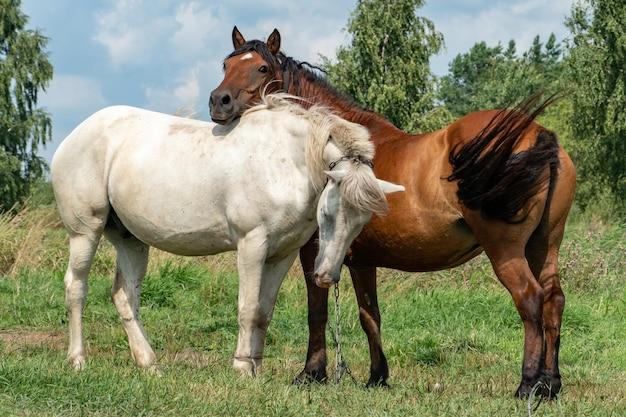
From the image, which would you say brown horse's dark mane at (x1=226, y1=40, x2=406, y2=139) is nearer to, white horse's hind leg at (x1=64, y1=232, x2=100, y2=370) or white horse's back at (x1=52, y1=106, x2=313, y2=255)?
white horse's back at (x1=52, y1=106, x2=313, y2=255)

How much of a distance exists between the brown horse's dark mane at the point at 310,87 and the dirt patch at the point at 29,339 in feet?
10.5

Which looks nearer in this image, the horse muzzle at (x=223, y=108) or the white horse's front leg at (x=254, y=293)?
the white horse's front leg at (x=254, y=293)

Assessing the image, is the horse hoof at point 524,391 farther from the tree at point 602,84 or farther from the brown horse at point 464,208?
the tree at point 602,84

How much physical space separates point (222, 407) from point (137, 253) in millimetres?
2464

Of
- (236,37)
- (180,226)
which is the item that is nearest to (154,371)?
(180,226)

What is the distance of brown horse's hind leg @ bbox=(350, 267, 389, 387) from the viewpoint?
6.10 metres

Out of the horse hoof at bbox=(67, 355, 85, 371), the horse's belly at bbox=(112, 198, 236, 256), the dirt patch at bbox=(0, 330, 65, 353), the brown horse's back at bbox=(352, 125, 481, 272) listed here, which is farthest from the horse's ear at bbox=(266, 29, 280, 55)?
the dirt patch at bbox=(0, 330, 65, 353)

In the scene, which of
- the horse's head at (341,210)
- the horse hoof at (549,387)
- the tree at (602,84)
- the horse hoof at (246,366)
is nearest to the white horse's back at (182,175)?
the horse's head at (341,210)

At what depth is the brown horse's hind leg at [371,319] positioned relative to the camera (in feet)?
20.0

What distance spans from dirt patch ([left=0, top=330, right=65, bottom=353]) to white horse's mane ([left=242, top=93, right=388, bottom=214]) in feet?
11.0

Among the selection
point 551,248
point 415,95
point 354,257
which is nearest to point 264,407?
point 354,257

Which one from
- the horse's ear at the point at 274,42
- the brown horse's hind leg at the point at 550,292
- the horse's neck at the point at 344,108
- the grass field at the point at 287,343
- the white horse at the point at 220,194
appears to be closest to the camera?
the grass field at the point at 287,343

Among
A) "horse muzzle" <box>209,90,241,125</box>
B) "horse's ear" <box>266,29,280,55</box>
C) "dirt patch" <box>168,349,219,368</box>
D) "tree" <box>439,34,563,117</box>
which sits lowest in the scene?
"dirt patch" <box>168,349,219,368</box>

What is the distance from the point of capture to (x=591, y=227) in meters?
15.8
